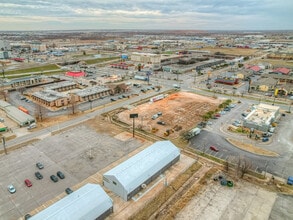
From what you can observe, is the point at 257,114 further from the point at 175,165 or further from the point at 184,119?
the point at 175,165

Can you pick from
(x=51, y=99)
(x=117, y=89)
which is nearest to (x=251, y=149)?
(x=117, y=89)

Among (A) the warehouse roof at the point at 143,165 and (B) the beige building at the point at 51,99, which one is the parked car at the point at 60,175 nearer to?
(A) the warehouse roof at the point at 143,165

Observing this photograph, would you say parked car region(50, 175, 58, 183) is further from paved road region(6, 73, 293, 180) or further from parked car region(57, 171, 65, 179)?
paved road region(6, 73, 293, 180)

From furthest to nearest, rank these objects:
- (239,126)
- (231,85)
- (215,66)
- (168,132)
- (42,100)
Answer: (215,66)
(231,85)
(42,100)
(239,126)
(168,132)

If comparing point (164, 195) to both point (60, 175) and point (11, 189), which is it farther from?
point (11, 189)

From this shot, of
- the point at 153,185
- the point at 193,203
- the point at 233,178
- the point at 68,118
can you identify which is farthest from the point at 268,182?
the point at 68,118
